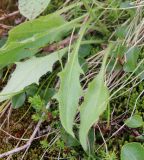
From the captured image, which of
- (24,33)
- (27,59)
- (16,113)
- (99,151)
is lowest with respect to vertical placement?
(99,151)

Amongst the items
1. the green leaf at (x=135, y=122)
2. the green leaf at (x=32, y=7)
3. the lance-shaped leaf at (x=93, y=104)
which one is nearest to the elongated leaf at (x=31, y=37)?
the green leaf at (x=32, y=7)

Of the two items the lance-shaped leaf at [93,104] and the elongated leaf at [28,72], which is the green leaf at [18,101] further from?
the lance-shaped leaf at [93,104]

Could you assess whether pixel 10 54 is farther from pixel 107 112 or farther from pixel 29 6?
pixel 107 112

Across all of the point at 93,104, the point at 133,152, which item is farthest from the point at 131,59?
the point at 133,152

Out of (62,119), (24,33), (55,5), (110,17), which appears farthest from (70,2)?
(62,119)

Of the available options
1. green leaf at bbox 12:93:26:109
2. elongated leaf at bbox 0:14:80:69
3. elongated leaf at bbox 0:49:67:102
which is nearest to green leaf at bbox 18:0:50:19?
elongated leaf at bbox 0:14:80:69

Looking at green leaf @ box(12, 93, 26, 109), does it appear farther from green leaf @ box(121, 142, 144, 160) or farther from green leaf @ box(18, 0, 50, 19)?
green leaf @ box(121, 142, 144, 160)
